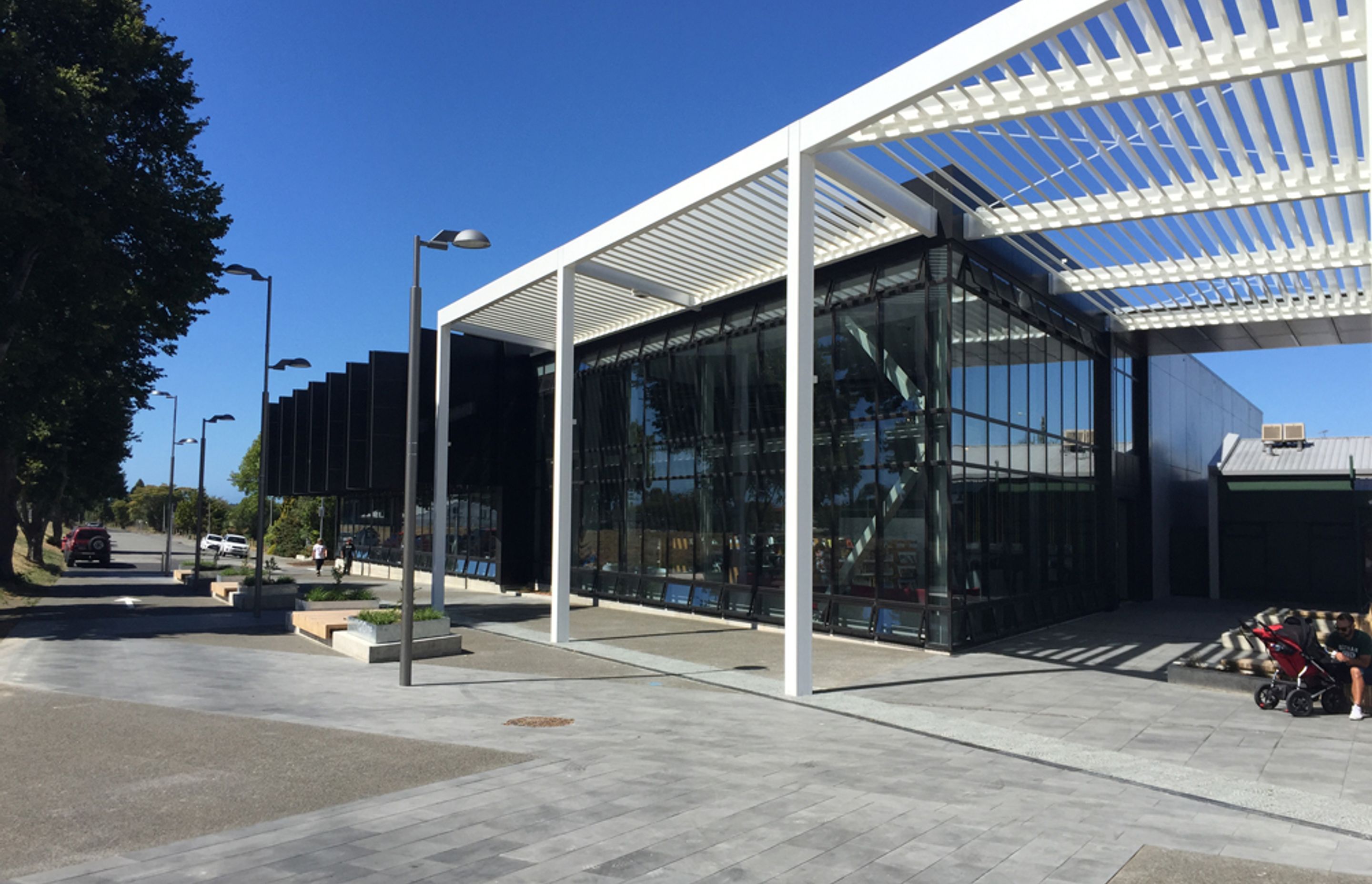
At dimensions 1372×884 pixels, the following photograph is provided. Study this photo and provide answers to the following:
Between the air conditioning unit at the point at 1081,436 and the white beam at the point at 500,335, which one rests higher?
the white beam at the point at 500,335

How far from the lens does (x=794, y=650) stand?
43.9 ft

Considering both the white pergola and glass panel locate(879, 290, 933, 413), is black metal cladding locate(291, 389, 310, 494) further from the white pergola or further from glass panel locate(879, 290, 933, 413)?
glass panel locate(879, 290, 933, 413)

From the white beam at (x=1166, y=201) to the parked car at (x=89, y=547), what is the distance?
54423 mm

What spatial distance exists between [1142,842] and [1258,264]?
13974 millimetres

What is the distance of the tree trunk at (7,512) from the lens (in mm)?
31844

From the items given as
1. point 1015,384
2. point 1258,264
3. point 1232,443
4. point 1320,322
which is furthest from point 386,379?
point 1232,443

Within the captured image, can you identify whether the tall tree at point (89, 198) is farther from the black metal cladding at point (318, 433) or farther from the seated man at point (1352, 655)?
the seated man at point (1352, 655)

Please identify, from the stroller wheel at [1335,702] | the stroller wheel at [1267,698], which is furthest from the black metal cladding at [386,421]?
the stroller wheel at [1335,702]

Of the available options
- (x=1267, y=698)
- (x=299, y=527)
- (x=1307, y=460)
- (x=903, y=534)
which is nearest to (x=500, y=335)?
(x=903, y=534)

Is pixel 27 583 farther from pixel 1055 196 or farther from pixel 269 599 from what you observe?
pixel 1055 196

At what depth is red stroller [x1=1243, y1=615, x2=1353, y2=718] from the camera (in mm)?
11891

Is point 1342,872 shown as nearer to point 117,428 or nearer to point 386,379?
point 386,379

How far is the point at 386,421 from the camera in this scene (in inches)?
1195

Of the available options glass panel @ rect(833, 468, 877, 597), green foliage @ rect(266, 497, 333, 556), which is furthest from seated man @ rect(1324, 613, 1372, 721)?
green foliage @ rect(266, 497, 333, 556)
